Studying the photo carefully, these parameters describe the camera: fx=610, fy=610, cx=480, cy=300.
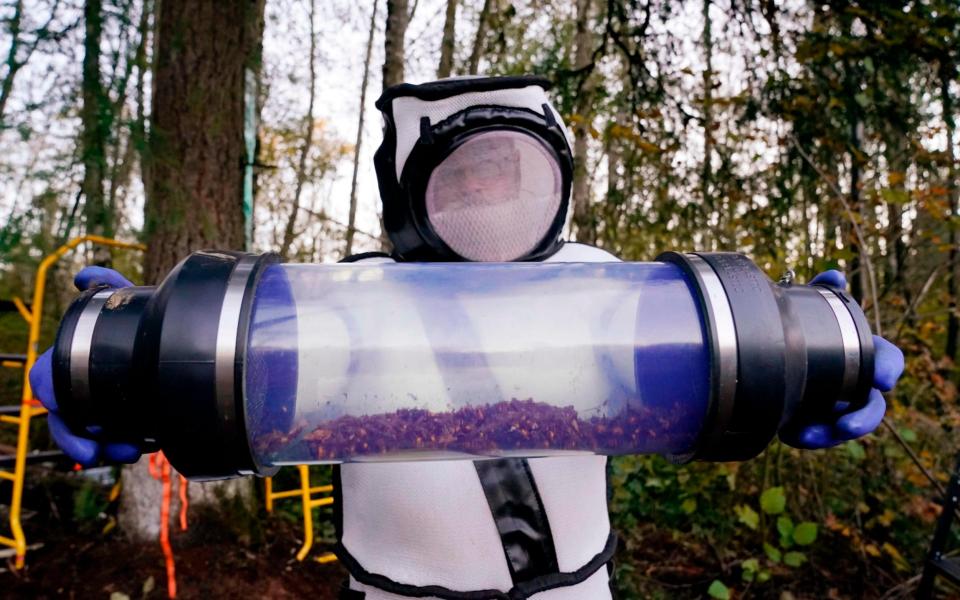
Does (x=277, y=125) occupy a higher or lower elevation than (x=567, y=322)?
higher

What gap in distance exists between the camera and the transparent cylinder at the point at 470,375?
2.98 ft

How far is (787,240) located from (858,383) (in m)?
3.59

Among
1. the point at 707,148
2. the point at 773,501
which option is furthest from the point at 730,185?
the point at 773,501

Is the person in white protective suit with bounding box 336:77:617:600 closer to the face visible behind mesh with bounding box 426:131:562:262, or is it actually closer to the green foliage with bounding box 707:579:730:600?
the face visible behind mesh with bounding box 426:131:562:262

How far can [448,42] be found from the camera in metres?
6.29

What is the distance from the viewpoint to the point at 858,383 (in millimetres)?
871

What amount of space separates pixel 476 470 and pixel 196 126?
2.74 meters

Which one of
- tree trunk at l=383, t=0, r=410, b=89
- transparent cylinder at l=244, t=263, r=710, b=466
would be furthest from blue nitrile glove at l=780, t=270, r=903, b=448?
tree trunk at l=383, t=0, r=410, b=89

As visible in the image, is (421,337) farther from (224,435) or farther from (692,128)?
(692,128)

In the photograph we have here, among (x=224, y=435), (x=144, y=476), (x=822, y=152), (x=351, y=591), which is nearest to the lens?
(x=224, y=435)

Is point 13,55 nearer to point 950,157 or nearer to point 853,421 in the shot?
point 853,421

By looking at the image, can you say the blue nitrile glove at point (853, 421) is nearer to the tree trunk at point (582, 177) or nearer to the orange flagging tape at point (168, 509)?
the orange flagging tape at point (168, 509)

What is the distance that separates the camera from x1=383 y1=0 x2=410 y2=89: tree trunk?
15.9 feet

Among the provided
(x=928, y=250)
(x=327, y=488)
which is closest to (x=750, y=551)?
(x=928, y=250)
